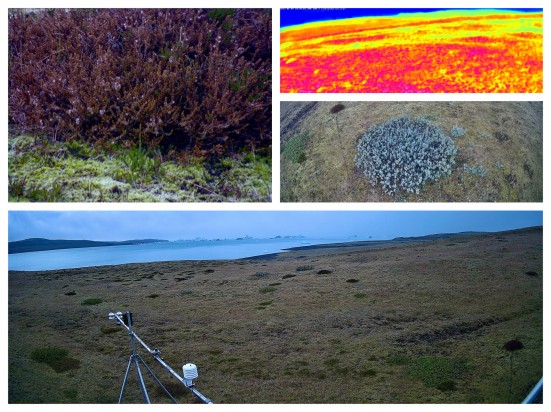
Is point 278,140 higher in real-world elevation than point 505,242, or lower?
higher

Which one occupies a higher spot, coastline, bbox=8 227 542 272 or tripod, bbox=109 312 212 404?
coastline, bbox=8 227 542 272

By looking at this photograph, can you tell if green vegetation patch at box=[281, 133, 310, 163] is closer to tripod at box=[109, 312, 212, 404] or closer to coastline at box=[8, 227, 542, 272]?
coastline at box=[8, 227, 542, 272]

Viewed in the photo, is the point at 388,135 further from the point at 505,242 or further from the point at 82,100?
the point at 82,100

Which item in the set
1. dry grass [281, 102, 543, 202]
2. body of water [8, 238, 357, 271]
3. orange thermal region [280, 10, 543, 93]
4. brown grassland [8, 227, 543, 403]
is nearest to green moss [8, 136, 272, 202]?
dry grass [281, 102, 543, 202]

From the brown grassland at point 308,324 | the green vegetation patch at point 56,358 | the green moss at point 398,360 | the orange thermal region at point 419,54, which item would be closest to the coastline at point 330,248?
the brown grassland at point 308,324
